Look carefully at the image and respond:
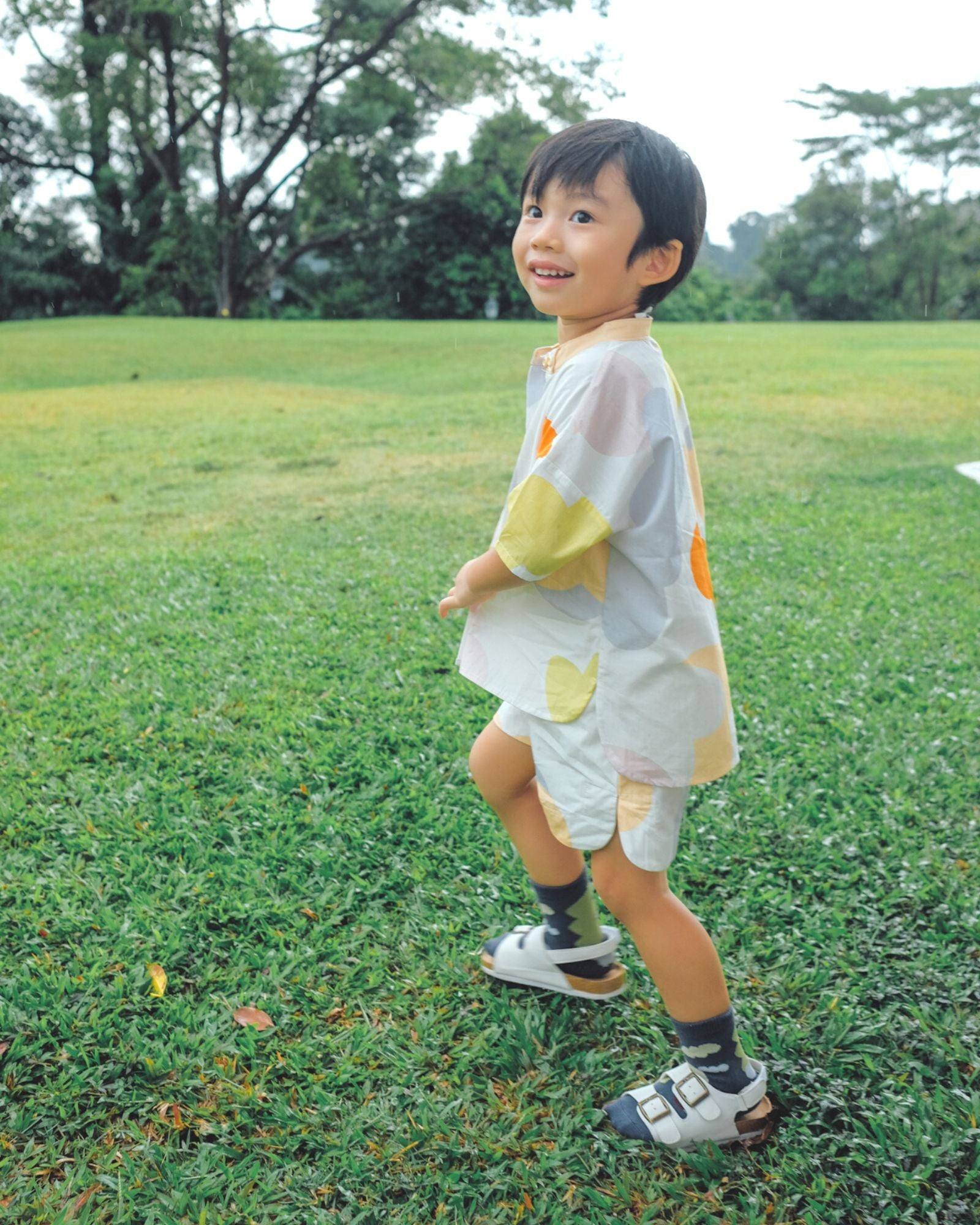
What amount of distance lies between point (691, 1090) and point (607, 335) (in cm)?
113

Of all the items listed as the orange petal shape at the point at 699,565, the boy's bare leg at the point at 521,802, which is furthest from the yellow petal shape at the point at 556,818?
the orange petal shape at the point at 699,565

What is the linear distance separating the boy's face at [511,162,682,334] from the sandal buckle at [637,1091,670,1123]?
117 cm

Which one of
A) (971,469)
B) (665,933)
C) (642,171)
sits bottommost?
(665,933)

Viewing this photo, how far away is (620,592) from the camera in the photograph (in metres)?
1.49

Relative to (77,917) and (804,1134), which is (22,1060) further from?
(804,1134)

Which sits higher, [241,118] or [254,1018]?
[241,118]

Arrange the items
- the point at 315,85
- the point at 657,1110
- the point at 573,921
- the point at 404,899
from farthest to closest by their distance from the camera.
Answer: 1. the point at 315,85
2. the point at 404,899
3. the point at 573,921
4. the point at 657,1110

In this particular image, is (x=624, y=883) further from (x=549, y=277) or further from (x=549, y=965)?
(x=549, y=277)

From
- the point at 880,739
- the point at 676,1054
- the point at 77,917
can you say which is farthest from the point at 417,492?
the point at 676,1054

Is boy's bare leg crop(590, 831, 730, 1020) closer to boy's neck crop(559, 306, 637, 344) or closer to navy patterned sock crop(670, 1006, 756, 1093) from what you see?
navy patterned sock crop(670, 1006, 756, 1093)

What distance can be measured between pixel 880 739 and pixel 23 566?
3.68 meters

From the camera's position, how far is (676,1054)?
180 cm

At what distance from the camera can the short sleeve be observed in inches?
55.6

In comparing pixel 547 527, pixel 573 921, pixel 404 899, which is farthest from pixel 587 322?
pixel 404 899
